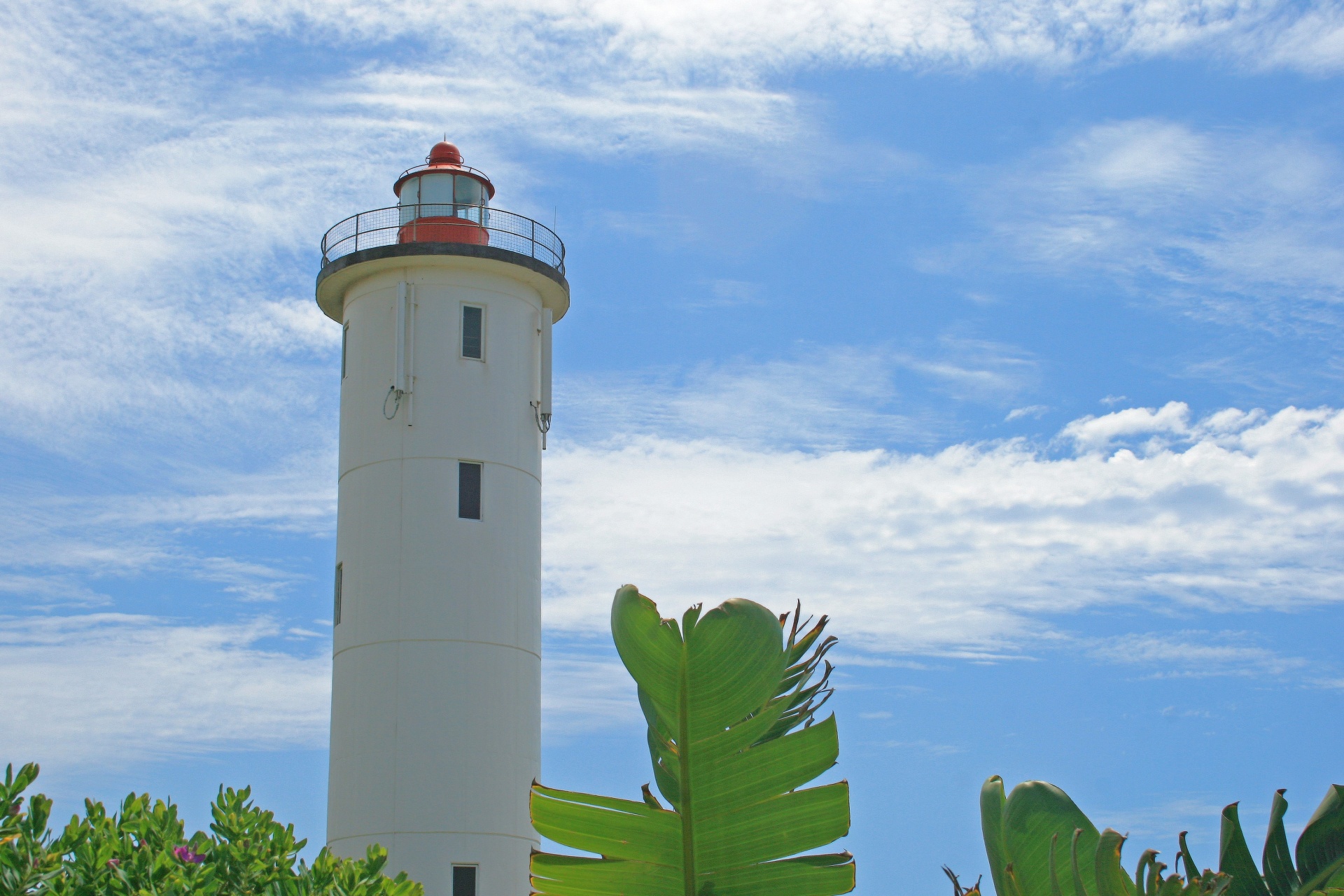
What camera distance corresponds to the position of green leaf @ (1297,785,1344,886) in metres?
4.80

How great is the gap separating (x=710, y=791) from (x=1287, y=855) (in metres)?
2.22

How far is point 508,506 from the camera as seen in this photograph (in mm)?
20328

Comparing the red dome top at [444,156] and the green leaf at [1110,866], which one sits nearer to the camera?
the green leaf at [1110,866]

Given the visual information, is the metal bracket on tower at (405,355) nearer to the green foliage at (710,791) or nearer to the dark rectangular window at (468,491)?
the dark rectangular window at (468,491)

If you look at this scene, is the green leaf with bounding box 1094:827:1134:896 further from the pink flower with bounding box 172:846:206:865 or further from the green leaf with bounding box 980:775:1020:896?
the pink flower with bounding box 172:846:206:865

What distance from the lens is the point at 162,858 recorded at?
4.68m

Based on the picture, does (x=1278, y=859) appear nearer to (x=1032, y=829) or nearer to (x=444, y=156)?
(x=1032, y=829)

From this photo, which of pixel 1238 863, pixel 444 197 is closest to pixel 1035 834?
pixel 1238 863

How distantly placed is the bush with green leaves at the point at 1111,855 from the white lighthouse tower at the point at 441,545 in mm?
14328

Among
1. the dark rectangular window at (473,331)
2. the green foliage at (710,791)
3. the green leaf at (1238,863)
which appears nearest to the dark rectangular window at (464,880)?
the dark rectangular window at (473,331)

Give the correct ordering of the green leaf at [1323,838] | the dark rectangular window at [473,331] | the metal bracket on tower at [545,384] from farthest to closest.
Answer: the metal bracket on tower at [545,384], the dark rectangular window at [473,331], the green leaf at [1323,838]

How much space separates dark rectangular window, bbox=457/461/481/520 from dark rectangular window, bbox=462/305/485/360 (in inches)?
67.7

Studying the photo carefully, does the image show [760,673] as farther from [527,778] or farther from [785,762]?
[527,778]

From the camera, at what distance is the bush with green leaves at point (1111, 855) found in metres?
4.15
